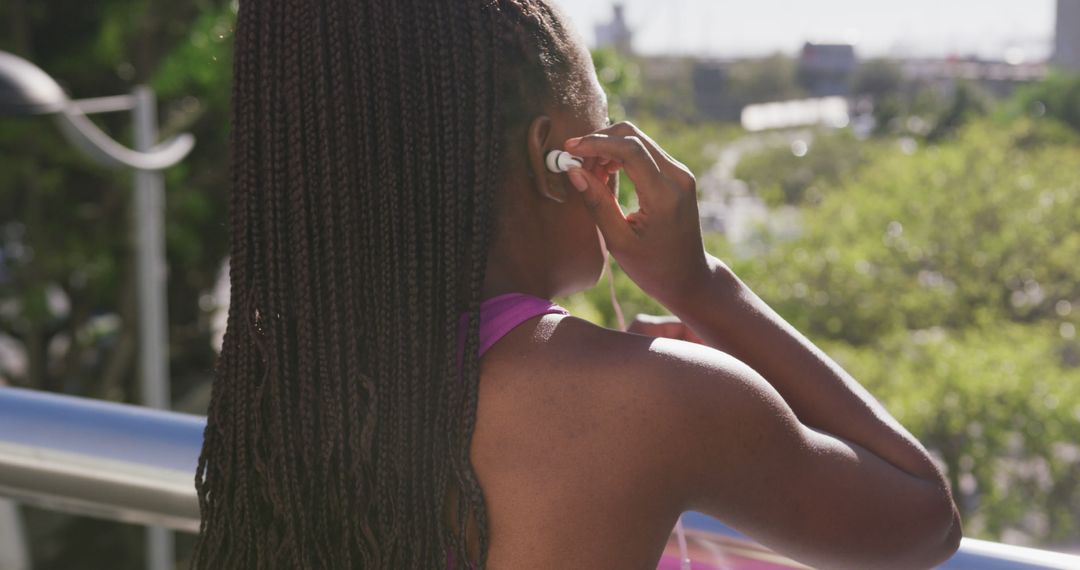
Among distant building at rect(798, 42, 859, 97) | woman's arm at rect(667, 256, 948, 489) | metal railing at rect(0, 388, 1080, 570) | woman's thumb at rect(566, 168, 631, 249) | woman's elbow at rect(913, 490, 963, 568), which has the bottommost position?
distant building at rect(798, 42, 859, 97)

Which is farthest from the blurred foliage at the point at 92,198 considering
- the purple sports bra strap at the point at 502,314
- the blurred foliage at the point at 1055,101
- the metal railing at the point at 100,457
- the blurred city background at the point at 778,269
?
the blurred foliage at the point at 1055,101

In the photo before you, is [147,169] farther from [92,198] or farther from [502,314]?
[502,314]

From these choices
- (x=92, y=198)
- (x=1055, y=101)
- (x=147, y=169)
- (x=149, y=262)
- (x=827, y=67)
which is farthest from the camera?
(x=827, y=67)

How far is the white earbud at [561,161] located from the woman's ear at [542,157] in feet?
0.03

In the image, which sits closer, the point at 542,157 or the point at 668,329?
the point at 542,157

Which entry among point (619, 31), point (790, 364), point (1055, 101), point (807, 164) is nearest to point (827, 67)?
point (1055, 101)

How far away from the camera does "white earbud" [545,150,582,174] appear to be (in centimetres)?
128

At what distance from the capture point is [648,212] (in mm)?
1316

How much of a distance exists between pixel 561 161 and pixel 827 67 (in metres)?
29.0

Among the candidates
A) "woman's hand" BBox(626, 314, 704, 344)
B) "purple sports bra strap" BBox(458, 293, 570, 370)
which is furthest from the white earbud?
"woman's hand" BBox(626, 314, 704, 344)

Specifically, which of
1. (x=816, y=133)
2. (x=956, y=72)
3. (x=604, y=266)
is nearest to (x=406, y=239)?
(x=604, y=266)

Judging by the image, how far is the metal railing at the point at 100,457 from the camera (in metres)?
1.48

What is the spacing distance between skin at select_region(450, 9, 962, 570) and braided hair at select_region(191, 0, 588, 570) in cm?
4

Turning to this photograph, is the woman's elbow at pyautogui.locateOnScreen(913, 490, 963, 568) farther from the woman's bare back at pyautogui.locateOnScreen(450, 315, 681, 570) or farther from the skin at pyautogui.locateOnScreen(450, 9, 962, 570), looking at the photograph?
the woman's bare back at pyautogui.locateOnScreen(450, 315, 681, 570)
